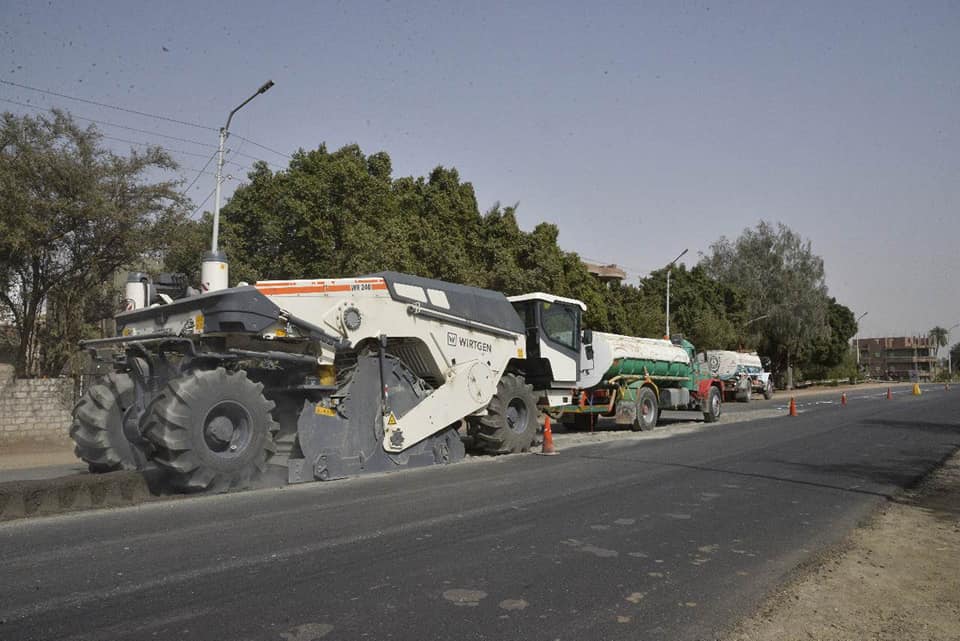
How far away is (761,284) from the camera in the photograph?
57.0 meters

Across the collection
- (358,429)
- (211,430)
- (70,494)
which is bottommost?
(70,494)

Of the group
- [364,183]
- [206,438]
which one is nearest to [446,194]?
[364,183]

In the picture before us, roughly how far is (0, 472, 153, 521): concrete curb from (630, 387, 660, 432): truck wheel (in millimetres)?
12662

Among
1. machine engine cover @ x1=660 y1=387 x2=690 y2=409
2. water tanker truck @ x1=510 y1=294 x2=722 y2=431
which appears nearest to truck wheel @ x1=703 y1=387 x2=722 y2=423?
water tanker truck @ x1=510 y1=294 x2=722 y2=431

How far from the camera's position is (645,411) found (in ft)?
61.4

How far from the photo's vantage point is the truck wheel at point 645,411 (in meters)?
18.1

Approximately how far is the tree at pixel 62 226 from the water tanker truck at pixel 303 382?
5.76 m

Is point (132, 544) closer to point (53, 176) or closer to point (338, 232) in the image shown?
point (53, 176)

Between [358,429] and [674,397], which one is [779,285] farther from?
[358,429]

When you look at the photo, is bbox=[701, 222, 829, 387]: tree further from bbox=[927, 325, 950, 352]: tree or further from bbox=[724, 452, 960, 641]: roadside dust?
bbox=[927, 325, 950, 352]: tree

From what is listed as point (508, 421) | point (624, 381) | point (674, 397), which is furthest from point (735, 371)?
point (508, 421)

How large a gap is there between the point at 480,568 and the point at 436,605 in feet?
2.97

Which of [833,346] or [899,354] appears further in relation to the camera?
[899,354]

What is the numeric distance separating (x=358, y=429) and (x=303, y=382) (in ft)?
3.30
